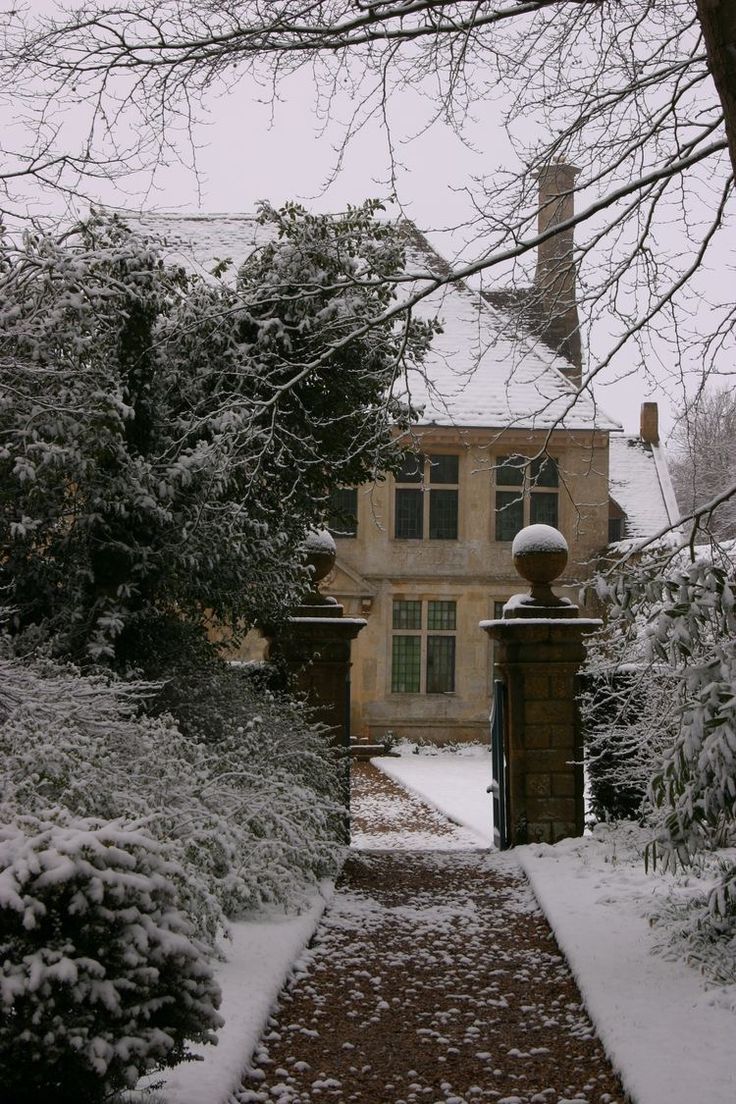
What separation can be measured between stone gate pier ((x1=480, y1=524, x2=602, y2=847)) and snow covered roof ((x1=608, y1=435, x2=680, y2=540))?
617 inches

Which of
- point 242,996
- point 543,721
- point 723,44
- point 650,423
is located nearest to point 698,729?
point 242,996

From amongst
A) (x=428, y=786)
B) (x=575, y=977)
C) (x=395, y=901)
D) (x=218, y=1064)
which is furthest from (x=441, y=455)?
(x=218, y=1064)

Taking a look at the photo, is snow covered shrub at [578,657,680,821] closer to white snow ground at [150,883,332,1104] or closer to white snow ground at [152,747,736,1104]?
white snow ground at [152,747,736,1104]

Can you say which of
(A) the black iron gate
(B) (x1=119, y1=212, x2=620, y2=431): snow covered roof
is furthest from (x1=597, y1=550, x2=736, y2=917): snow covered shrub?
(B) (x1=119, y1=212, x2=620, y2=431): snow covered roof

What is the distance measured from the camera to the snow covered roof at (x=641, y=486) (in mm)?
25562

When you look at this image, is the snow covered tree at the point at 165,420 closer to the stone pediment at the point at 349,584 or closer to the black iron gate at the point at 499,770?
the black iron gate at the point at 499,770

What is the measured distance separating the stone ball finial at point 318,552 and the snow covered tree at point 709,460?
310 centimetres

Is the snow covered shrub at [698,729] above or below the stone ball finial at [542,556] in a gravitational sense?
below

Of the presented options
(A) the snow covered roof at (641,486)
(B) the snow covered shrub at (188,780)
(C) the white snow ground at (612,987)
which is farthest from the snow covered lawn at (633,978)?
(A) the snow covered roof at (641,486)

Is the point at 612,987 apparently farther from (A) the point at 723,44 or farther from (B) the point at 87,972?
(A) the point at 723,44

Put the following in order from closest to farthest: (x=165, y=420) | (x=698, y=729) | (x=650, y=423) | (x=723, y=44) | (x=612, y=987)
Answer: (x=723, y=44) < (x=698, y=729) < (x=612, y=987) < (x=165, y=420) < (x=650, y=423)

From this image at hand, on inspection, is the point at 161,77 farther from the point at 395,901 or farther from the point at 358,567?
the point at 358,567

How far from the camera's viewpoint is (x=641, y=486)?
2708 cm

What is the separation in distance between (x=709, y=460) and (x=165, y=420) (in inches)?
206
